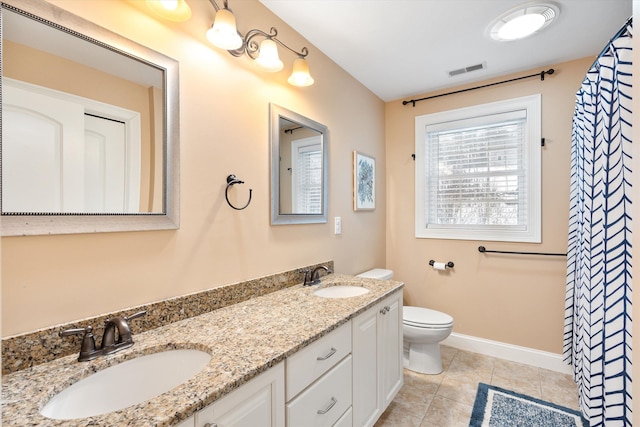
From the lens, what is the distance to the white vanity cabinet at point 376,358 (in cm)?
143

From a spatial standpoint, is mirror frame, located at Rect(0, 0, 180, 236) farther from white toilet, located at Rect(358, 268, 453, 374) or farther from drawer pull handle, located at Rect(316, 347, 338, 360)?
white toilet, located at Rect(358, 268, 453, 374)

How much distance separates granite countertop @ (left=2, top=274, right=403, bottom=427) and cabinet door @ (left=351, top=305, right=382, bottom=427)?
91 millimetres

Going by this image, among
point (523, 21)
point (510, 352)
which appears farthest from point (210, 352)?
point (510, 352)

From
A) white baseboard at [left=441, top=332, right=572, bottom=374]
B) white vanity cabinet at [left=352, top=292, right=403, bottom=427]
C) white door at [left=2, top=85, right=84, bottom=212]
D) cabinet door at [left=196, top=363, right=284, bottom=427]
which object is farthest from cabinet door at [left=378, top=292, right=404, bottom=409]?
white door at [left=2, top=85, right=84, bottom=212]

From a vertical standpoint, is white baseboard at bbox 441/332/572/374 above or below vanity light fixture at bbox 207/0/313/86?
below

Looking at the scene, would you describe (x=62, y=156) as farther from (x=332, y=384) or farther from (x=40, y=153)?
(x=332, y=384)

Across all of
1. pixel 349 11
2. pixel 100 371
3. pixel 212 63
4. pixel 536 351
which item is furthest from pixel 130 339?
pixel 536 351

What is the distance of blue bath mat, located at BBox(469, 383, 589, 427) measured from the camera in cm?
174

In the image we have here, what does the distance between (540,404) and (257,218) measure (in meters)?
2.15

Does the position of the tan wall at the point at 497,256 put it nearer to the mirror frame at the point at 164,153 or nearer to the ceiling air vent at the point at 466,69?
the ceiling air vent at the point at 466,69

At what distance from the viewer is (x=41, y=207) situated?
2.88ft

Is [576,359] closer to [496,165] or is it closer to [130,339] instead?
[496,165]

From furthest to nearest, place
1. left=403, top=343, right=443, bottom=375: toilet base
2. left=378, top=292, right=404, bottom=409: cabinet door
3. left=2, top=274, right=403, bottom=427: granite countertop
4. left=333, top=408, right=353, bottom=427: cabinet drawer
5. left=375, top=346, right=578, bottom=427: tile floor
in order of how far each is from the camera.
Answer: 1. left=403, top=343, right=443, bottom=375: toilet base
2. left=375, top=346, right=578, bottom=427: tile floor
3. left=378, top=292, right=404, bottom=409: cabinet door
4. left=333, top=408, right=353, bottom=427: cabinet drawer
5. left=2, top=274, right=403, bottom=427: granite countertop

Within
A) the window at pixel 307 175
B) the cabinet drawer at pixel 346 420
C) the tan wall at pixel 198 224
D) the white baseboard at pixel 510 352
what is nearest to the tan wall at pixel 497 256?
the white baseboard at pixel 510 352
